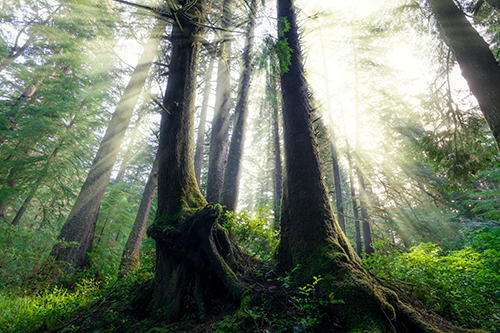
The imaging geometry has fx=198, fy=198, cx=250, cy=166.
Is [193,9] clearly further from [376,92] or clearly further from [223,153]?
[376,92]

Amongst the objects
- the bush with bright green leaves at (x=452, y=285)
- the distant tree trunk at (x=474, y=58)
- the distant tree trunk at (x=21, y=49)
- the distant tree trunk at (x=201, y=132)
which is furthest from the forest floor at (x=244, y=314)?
the distant tree trunk at (x=21, y=49)

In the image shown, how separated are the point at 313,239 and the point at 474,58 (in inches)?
210

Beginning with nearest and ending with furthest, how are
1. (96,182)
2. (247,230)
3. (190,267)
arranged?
(190,267) → (247,230) → (96,182)

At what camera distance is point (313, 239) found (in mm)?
2910

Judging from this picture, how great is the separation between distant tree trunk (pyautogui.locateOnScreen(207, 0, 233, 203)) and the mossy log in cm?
241

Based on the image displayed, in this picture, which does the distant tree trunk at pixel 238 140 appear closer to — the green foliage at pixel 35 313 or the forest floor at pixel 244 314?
the forest floor at pixel 244 314

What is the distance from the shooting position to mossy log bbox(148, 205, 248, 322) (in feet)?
9.83

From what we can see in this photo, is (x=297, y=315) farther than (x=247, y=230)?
No

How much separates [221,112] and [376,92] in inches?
351

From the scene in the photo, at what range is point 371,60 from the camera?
10734 millimetres

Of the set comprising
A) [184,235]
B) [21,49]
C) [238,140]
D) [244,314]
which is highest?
[21,49]

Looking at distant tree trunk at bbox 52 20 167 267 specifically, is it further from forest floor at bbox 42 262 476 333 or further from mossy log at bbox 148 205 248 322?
mossy log at bbox 148 205 248 322

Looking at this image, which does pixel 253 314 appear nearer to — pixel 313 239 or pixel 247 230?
pixel 313 239

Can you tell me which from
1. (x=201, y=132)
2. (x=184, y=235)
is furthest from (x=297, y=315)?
(x=201, y=132)
